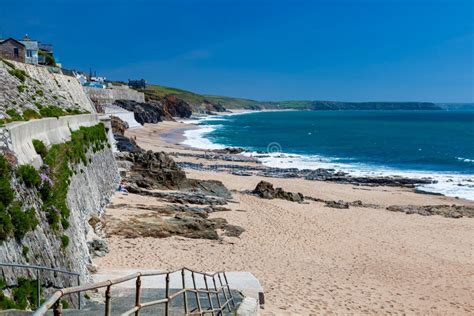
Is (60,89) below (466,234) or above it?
above

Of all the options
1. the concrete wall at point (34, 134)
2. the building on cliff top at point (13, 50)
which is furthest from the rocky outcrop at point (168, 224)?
the building on cliff top at point (13, 50)

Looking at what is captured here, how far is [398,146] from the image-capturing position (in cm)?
7519

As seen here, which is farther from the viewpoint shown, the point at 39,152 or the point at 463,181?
the point at 463,181

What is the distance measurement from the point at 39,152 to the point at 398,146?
70.4 meters

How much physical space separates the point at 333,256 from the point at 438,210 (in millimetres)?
13069

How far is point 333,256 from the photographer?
1817 cm

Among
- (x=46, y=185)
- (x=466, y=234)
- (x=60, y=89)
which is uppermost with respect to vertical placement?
(x=60, y=89)

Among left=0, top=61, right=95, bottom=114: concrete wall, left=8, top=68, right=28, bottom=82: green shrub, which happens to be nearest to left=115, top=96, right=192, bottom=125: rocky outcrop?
left=0, top=61, right=95, bottom=114: concrete wall

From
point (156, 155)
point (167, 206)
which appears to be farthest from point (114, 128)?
point (167, 206)

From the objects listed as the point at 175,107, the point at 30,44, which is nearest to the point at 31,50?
the point at 30,44

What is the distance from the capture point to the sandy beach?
13812mm

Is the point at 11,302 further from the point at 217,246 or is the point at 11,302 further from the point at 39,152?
the point at 217,246

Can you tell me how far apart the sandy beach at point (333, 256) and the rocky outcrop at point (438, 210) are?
43.1 inches

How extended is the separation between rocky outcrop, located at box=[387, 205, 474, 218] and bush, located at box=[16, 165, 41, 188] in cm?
2329
